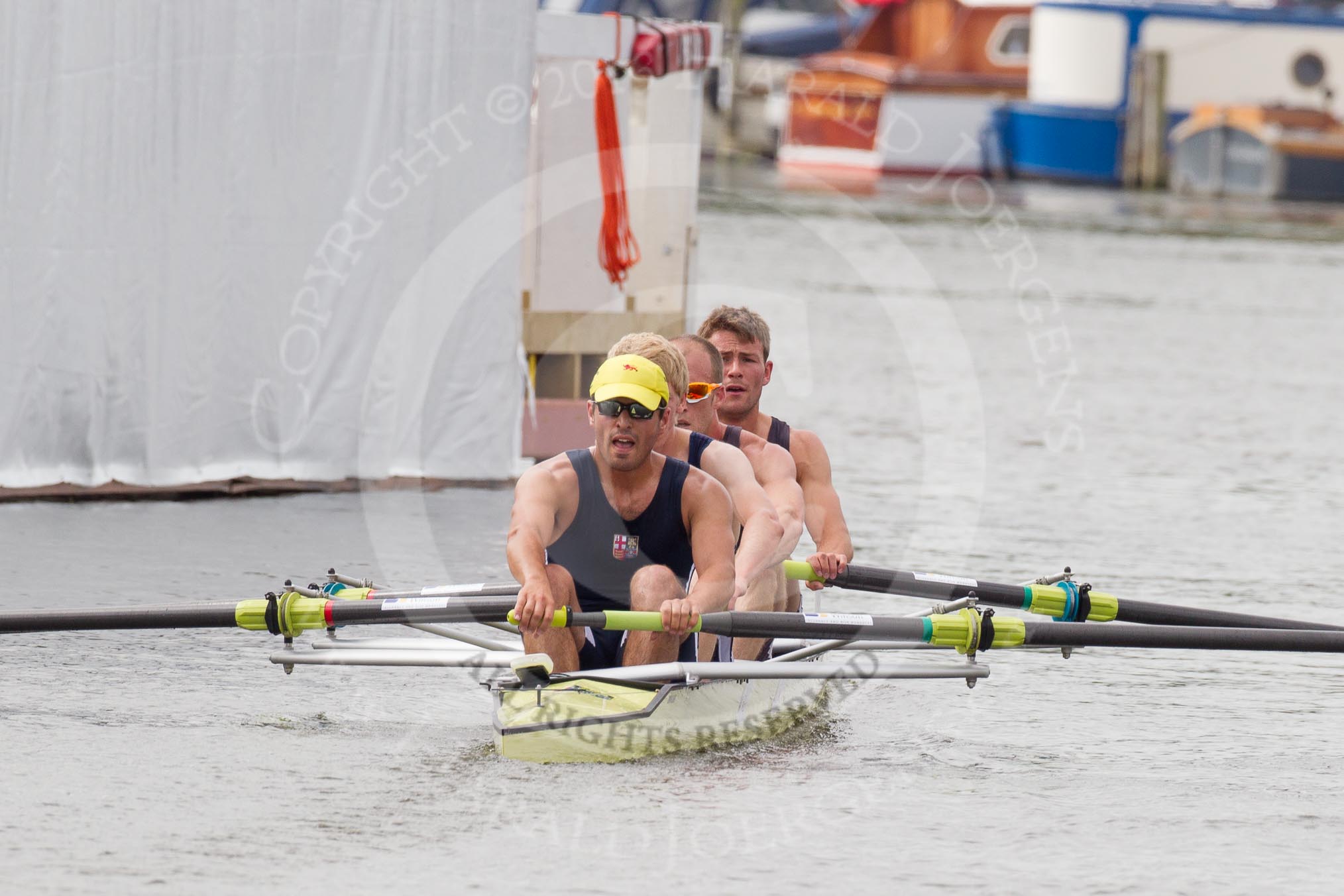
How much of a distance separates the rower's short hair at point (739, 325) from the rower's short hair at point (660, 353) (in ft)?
3.81

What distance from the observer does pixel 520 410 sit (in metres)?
12.8

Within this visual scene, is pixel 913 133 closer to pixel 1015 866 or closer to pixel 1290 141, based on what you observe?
pixel 1290 141

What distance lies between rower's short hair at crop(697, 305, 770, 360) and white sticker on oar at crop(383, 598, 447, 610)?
72.0 inches

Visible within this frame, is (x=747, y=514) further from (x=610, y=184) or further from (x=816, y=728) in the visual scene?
(x=610, y=184)

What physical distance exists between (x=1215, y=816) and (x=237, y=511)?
21.9 ft

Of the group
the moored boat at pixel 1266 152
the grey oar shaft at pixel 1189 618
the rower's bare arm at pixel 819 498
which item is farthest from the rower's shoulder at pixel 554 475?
the moored boat at pixel 1266 152

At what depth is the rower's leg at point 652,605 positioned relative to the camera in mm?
7070

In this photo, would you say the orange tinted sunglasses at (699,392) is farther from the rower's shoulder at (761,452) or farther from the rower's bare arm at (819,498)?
the rower's bare arm at (819,498)

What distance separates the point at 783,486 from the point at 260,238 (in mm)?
→ 4830

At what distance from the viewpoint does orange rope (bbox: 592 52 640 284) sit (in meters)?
13.2

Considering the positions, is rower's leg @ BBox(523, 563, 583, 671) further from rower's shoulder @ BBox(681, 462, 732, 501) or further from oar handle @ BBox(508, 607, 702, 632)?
rower's shoulder @ BBox(681, 462, 732, 501)

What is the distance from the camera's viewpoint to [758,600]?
25.6 ft

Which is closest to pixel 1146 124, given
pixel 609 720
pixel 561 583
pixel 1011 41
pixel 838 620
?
pixel 1011 41

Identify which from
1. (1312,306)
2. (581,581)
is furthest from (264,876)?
(1312,306)
